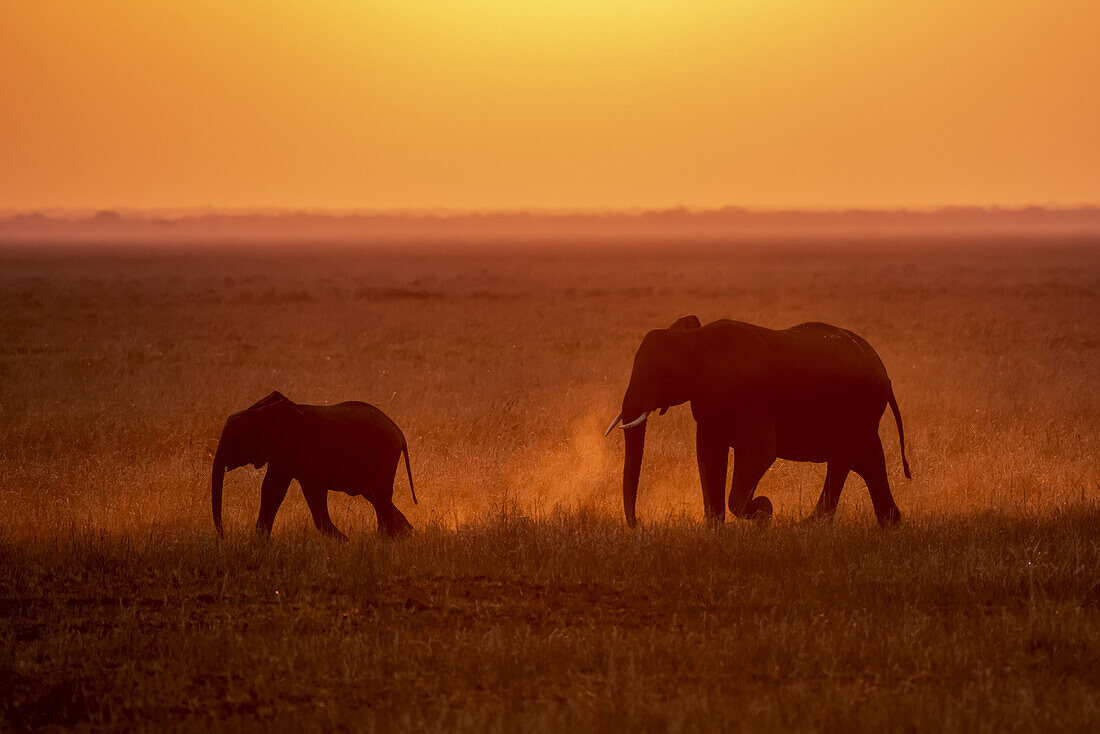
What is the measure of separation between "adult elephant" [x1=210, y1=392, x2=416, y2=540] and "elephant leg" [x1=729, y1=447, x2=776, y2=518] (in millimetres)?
2387

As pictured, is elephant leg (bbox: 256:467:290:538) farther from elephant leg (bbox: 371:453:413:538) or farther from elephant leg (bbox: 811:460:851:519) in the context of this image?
elephant leg (bbox: 811:460:851:519)

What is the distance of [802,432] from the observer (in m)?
9.66

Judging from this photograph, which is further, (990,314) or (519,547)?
(990,314)

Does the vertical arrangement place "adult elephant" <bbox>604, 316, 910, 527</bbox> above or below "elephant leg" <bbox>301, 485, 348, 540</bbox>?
above

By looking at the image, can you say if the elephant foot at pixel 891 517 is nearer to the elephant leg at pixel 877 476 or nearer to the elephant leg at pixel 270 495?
the elephant leg at pixel 877 476

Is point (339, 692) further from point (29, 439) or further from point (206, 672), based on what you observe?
point (29, 439)

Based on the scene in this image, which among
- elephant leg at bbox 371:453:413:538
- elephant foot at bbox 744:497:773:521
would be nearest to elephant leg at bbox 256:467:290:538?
elephant leg at bbox 371:453:413:538

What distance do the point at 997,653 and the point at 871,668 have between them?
0.69 metres

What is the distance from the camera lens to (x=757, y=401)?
933 centimetres

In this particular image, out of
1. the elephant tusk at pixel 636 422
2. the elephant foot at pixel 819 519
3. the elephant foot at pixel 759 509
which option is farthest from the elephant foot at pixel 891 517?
the elephant tusk at pixel 636 422

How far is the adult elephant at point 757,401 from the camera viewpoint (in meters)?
9.31

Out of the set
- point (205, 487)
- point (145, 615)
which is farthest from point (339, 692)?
point (205, 487)

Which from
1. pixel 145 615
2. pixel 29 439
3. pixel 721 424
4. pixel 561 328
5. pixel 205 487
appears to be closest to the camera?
A: pixel 145 615

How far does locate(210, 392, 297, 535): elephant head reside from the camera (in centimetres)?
915
